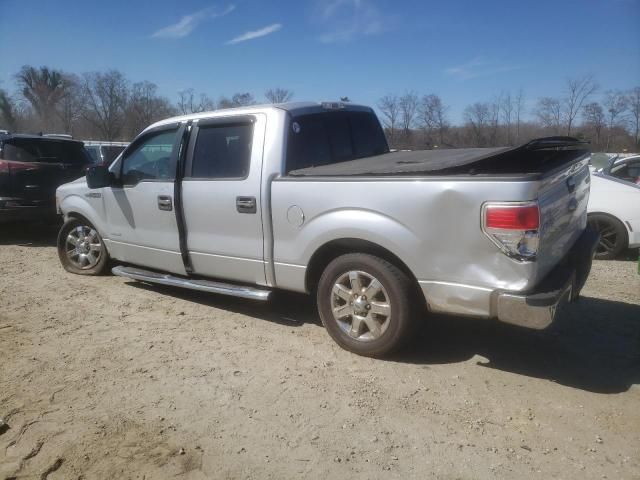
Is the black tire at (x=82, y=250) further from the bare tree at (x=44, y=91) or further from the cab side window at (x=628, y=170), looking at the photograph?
the bare tree at (x=44, y=91)

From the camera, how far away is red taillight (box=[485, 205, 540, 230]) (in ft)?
9.47

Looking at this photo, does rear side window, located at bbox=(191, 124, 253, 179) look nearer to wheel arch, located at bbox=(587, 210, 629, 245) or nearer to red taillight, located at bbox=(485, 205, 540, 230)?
red taillight, located at bbox=(485, 205, 540, 230)

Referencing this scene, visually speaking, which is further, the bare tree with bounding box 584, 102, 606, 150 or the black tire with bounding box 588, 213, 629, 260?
the bare tree with bounding box 584, 102, 606, 150

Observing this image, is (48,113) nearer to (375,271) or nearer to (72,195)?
(72,195)

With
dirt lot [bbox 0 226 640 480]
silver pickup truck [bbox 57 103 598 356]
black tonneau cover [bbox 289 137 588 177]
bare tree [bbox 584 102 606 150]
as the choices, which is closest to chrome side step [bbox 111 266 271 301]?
silver pickup truck [bbox 57 103 598 356]

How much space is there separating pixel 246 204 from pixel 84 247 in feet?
9.92

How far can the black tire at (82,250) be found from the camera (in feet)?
19.6

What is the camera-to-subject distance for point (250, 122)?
427 centimetres

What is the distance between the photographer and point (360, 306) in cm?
370

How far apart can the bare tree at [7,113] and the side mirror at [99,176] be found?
5149cm

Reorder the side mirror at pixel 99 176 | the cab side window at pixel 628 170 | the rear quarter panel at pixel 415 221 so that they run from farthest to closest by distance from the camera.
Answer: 1. the cab side window at pixel 628 170
2. the side mirror at pixel 99 176
3. the rear quarter panel at pixel 415 221

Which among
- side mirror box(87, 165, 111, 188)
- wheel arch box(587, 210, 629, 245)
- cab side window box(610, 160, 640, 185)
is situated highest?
side mirror box(87, 165, 111, 188)

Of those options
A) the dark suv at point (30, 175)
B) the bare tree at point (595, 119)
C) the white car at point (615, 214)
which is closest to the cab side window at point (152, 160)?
the dark suv at point (30, 175)

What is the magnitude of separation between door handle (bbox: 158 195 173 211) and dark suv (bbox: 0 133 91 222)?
4514mm
